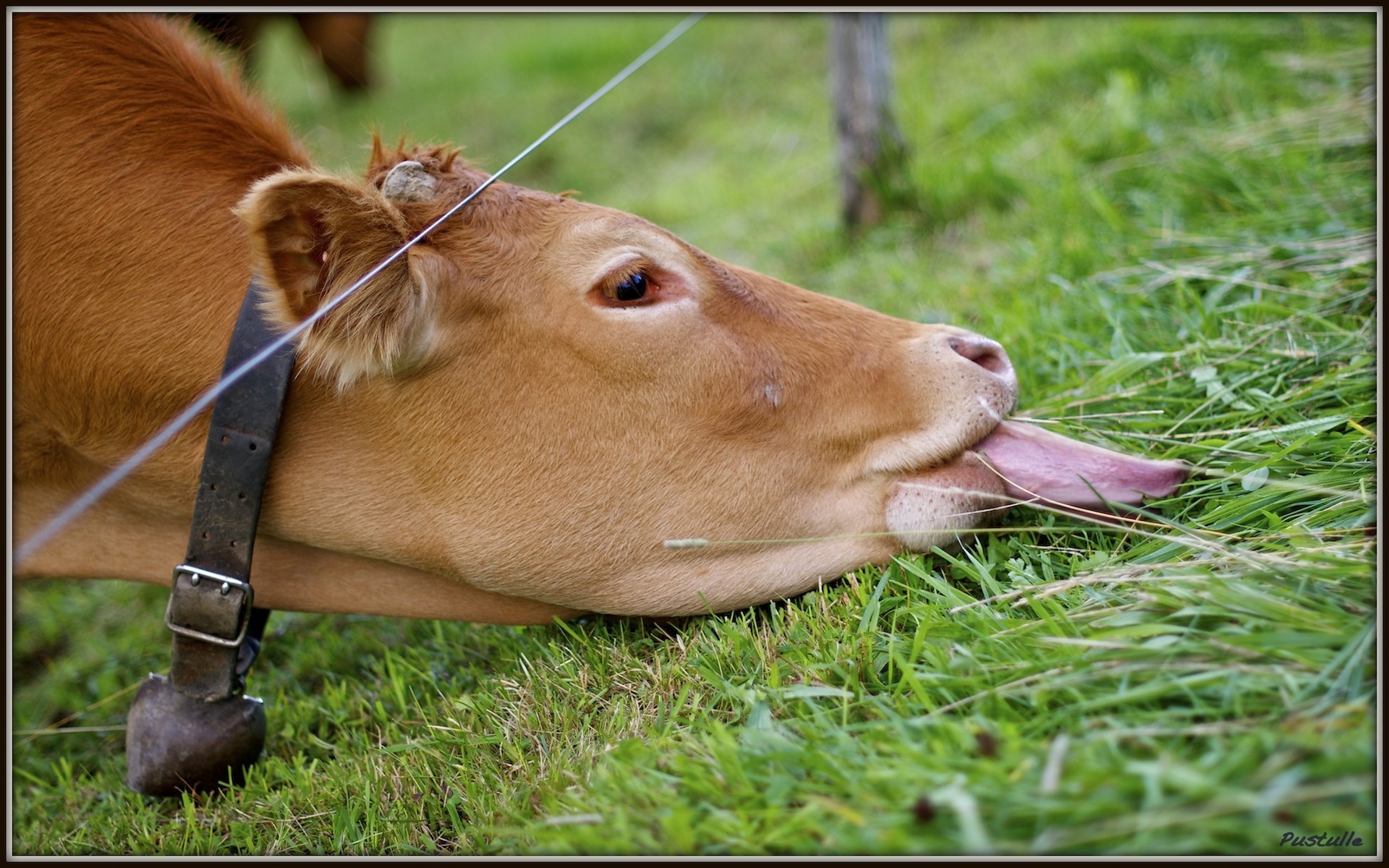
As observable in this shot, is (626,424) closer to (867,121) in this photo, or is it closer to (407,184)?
(407,184)

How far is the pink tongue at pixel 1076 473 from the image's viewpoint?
2.36m

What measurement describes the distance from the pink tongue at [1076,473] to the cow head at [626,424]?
6 cm

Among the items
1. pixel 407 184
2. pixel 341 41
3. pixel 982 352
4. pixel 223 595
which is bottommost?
pixel 223 595

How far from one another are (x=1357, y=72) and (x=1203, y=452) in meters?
3.13

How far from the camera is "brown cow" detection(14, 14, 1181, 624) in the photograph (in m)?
2.41

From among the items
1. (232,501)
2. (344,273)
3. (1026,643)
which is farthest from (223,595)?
(1026,643)

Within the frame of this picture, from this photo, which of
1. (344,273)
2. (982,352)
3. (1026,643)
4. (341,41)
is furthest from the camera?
(341,41)

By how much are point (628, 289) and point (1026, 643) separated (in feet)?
4.03

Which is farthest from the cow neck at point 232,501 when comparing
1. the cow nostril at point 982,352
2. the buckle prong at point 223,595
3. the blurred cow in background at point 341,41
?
the blurred cow in background at point 341,41

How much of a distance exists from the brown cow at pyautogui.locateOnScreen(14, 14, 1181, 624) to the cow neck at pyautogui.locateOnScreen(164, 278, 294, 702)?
0.33 ft

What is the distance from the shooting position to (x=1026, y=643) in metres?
1.91

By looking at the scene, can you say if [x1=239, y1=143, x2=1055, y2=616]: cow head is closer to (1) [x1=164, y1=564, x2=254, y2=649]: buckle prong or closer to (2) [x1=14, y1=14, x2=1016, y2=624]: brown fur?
(2) [x1=14, y1=14, x2=1016, y2=624]: brown fur

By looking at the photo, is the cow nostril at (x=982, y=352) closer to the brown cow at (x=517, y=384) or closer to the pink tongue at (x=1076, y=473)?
the brown cow at (x=517, y=384)

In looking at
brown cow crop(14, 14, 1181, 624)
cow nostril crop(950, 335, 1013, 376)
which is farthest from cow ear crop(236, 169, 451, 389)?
cow nostril crop(950, 335, 1013, 376)
